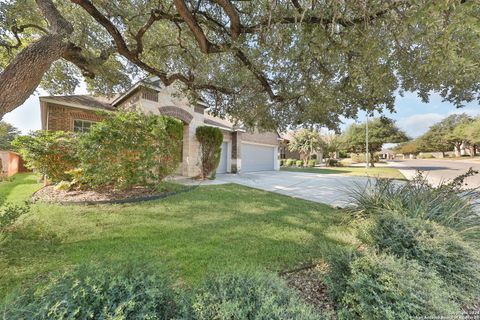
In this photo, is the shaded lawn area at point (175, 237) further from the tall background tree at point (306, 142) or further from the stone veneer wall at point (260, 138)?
the tall background tree at point (306, 142)

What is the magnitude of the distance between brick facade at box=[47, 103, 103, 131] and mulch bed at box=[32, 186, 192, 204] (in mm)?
4676

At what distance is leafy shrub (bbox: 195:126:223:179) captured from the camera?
494 inches

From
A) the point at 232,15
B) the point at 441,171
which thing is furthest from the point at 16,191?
the point at 441,171

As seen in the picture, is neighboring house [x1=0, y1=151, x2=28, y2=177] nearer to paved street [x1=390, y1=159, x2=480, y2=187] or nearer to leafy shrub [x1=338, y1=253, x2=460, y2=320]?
leafy shrub [x1=338, y1=253, x2=460, y2=320]

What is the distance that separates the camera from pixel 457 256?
2.77m

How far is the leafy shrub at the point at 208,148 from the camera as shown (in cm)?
1255

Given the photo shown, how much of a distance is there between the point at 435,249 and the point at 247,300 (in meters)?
2.59

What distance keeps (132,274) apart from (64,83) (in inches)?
420

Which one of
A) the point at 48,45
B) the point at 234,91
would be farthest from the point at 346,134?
the point at 48,45

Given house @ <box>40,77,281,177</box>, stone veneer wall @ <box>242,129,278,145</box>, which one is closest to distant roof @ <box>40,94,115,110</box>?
house @ <box>40,77,281,177</box>

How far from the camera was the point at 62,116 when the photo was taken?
11.5 metres

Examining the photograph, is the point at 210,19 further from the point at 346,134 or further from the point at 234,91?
the point at 346,134

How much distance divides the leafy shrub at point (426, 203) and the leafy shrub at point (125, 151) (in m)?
6.52

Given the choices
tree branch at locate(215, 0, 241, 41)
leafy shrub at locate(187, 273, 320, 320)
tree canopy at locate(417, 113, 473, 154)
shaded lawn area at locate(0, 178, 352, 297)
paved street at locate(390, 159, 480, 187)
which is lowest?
shaded lawn area at locate(0, 178, 352, 297)
